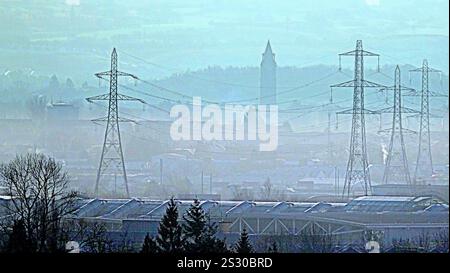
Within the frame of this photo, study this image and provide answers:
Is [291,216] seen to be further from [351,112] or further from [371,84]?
[371,84]

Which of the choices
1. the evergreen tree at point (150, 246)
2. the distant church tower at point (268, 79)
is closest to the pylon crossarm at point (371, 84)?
the distant church tower at point (268, 79)

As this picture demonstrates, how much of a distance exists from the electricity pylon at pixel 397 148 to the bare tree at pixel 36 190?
210 centimetres

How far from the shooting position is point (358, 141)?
6.20m

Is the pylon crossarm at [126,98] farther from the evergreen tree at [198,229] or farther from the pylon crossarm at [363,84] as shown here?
the pylon crossarm at [363,84]

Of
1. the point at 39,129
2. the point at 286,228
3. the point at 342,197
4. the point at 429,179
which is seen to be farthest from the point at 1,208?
the point at 429,179

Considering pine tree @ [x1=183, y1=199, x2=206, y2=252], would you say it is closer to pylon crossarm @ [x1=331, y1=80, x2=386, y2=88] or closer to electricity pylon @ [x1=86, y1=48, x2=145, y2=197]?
electricity pylon @ [x1=86, y1=48, x2=145, y2=197]

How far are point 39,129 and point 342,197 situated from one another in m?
2.10

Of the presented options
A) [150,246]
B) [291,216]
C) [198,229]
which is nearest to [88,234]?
[198,229]

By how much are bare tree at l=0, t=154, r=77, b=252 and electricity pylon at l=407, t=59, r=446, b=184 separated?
2.18m

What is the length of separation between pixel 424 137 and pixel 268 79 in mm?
1057

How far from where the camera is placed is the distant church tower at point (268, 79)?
5510mm

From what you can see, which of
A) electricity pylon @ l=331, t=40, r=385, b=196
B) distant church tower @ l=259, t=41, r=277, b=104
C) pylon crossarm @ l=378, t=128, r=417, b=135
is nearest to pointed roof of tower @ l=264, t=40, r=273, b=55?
distant church tower @ l=259, t=41, r=277, b=104

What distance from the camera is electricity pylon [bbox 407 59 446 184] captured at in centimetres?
551
